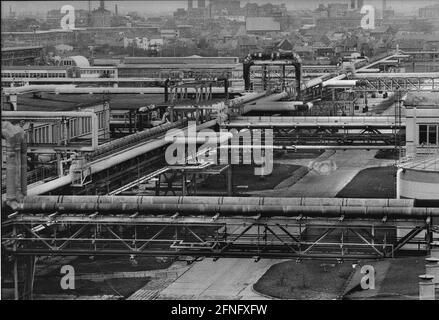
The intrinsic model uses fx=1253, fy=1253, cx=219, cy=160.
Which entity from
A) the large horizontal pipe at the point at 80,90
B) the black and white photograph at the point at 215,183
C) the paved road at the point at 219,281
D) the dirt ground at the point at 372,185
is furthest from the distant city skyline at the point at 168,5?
the paved road at the point at 219,281

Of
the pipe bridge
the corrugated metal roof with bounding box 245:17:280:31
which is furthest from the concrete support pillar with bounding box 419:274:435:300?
the corrugated metal roof with bounding box 245:17:280:31

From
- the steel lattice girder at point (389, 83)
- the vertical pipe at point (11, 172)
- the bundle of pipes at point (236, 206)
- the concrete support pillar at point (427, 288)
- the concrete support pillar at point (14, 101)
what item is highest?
the vertical pipe at point (11, 172)

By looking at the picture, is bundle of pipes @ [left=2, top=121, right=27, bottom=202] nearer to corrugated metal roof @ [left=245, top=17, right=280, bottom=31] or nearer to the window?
the window

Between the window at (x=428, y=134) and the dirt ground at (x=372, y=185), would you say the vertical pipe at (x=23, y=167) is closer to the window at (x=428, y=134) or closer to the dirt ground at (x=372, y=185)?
the window at (x=428, y=134)

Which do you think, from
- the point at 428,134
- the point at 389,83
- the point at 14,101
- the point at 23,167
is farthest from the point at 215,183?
the point at 389,83

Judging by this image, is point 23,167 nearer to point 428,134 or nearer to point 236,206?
point 236,206

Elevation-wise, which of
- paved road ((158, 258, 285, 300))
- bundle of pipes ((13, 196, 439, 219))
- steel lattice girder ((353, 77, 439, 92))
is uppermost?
bundle of pipes ((13, 196, 439, 219))

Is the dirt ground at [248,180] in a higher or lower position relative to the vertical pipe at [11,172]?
lower
